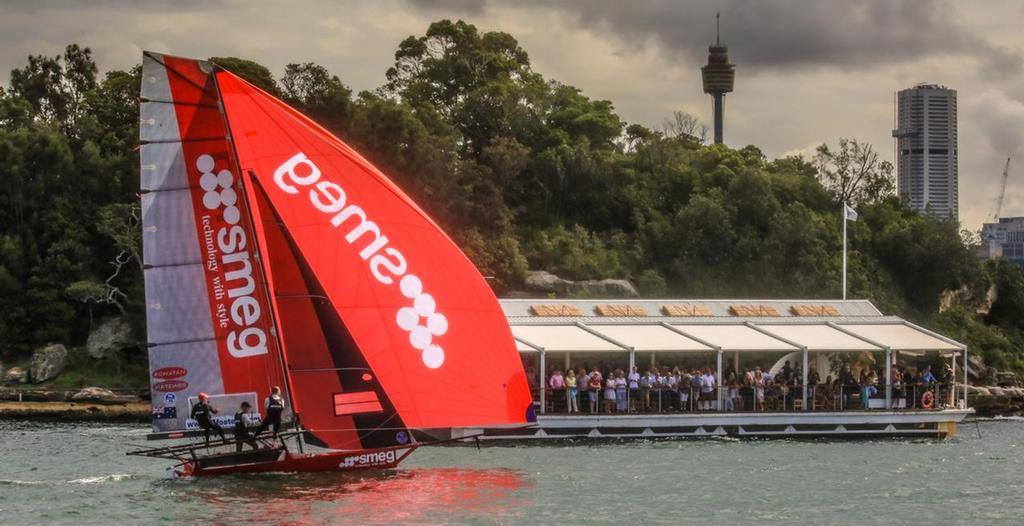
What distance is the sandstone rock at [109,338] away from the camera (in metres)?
70.2

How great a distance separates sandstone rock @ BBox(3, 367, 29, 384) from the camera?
226 ft

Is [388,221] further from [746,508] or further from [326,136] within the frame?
[746,508]

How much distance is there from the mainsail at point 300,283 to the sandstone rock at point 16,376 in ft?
128

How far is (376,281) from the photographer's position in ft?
109

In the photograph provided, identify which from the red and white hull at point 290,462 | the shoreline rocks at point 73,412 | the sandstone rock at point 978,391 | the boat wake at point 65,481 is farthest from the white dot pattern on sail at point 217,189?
the sandstone rock at point 978,391

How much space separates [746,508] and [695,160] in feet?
220

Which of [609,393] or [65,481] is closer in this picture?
[65,481]

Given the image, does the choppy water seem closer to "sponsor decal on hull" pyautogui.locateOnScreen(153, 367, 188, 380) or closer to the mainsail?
the mainsail

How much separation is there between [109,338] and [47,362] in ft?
9.15

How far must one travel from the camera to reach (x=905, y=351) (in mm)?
52031

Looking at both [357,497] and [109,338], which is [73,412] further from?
[357,497]

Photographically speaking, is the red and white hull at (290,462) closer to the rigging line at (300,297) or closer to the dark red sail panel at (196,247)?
the dark red sail panel at (196,247)

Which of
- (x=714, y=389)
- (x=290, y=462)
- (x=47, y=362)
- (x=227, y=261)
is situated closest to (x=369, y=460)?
(x=290, y=462)

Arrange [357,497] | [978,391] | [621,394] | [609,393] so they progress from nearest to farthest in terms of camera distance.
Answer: [357,497], [609,393], [621,394], [978,391]
